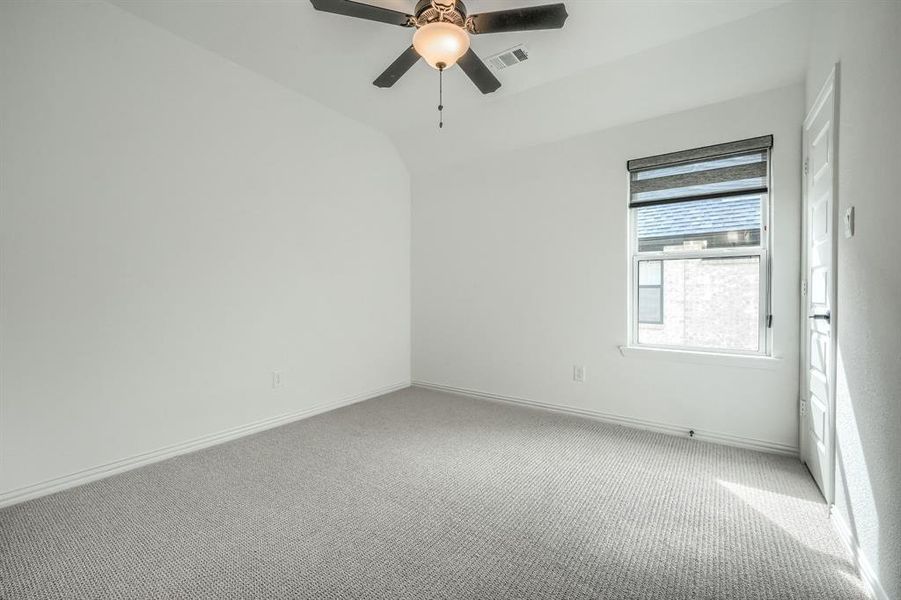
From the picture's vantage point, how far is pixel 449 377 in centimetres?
435

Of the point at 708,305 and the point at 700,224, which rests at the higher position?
the point at 700,224

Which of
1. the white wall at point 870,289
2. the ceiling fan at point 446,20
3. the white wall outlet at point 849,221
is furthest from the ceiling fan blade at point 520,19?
the white wall outlet at point 849,221

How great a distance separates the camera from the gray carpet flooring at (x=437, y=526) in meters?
1.52

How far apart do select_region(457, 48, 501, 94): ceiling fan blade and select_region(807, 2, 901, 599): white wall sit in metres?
1.51

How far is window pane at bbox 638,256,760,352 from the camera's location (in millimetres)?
2918

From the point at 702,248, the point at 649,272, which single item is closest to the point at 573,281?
the point at 649,272

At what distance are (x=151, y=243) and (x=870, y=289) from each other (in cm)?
356

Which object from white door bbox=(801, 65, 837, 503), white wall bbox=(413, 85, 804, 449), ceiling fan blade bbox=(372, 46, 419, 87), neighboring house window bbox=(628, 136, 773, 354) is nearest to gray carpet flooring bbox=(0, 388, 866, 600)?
white door bbox=(801, 65, 837, 503)

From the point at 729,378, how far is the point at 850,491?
4.10 ft

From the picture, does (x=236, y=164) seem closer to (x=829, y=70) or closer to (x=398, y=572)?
(x=398, y=572)

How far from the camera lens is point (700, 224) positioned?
307 centimetres

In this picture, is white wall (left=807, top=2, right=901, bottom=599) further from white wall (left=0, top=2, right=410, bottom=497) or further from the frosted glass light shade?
white wall (left=0, top=2, right=410, bottom=497)

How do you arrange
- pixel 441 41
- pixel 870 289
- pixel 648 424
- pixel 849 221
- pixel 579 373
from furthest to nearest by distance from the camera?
pixel 579 373
pixel 648 424
pixel 441 41
pixel 849 221
pixel 870 289

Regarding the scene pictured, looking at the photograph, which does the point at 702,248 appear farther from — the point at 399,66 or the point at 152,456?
the point at 152,456
